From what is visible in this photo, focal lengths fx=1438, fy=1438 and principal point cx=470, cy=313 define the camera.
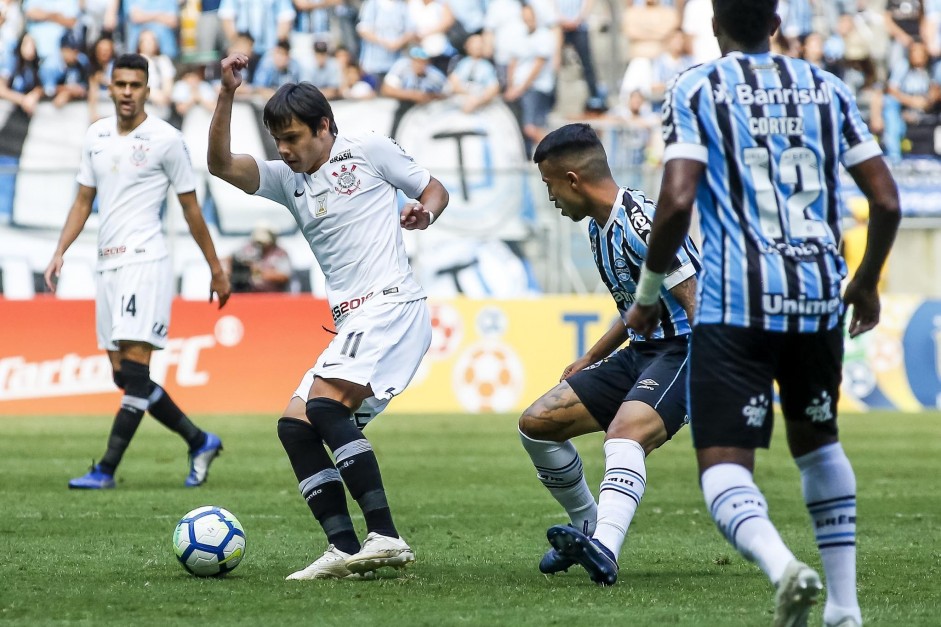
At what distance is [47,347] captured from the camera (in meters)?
16.4

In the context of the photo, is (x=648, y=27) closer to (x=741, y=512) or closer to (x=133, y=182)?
(x=133, y=182)

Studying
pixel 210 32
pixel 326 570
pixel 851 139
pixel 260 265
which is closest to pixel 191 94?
pixel 210 32

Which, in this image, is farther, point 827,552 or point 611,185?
point 611,185

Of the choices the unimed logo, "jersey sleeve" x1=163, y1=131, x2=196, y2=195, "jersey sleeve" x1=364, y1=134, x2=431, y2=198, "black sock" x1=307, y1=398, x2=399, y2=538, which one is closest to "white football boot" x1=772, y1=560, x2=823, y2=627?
"black sock" x1=307, y1=398, x2=399, y2=538

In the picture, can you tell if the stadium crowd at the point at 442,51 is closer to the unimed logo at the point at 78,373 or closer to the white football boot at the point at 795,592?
the unimed logo at the point at 78,373

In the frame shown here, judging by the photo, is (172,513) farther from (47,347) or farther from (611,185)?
(47,347)

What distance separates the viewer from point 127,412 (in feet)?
31.8

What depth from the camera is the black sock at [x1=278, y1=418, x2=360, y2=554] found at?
6.16 m

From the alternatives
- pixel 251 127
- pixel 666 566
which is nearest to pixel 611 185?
pixel 666 566

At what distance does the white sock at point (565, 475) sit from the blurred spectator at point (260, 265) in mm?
12086

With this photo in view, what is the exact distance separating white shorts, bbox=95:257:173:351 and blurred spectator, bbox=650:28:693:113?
13.8 meters

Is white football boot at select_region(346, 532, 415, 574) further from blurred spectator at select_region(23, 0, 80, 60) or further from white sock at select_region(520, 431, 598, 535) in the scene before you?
blurred spectator at select_region(23, 0, 80, 60)

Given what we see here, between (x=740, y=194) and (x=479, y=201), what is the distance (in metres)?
14.4

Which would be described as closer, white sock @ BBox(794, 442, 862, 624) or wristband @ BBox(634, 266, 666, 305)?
wristband @ BBox(634, 266, 666, 305)
